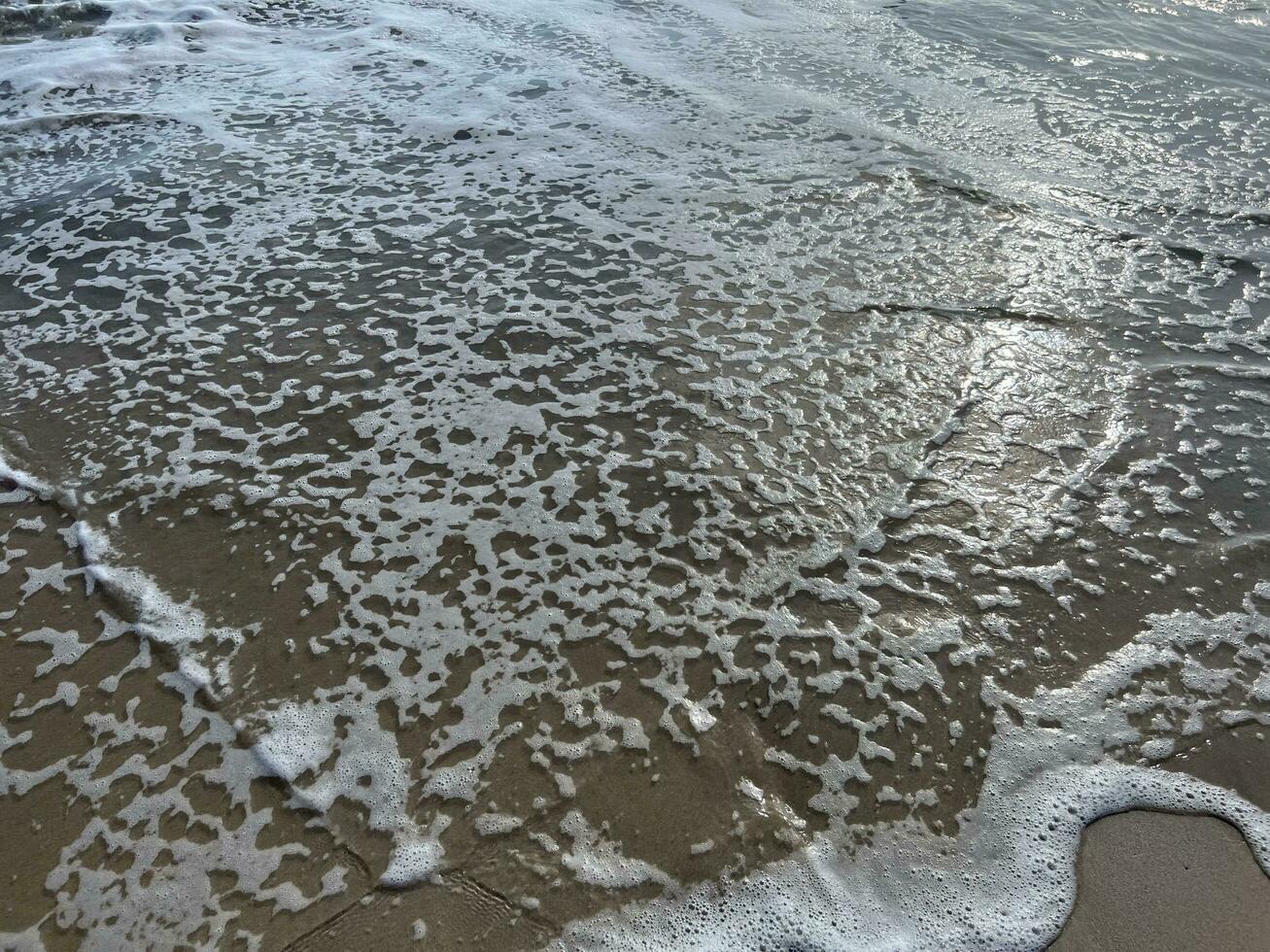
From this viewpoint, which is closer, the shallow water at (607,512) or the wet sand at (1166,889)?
the wet sand at (1166,889)

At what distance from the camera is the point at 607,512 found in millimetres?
2787

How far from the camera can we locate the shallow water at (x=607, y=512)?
194 centimetres

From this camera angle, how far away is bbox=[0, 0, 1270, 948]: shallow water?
194 cm

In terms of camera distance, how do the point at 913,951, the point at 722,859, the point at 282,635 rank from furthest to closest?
the point at 282,635
the point at 722,859
the point at 913,951

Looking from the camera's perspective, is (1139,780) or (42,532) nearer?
(1139,780)

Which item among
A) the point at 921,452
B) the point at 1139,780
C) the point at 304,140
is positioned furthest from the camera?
the point at 304,140

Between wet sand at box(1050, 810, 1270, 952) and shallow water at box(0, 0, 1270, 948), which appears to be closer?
wet sand at box(1050, 810, 1270, 952)

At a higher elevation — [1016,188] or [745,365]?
[1016,188]

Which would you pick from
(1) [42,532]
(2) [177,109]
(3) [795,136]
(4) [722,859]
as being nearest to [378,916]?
(4) [722,859]

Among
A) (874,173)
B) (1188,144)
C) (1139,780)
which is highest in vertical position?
(1188,144)

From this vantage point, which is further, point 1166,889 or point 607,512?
point 607,512

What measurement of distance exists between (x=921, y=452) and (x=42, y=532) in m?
3.23

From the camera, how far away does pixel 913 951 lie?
1.79 meters

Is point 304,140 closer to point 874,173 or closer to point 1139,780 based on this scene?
point 874,173
